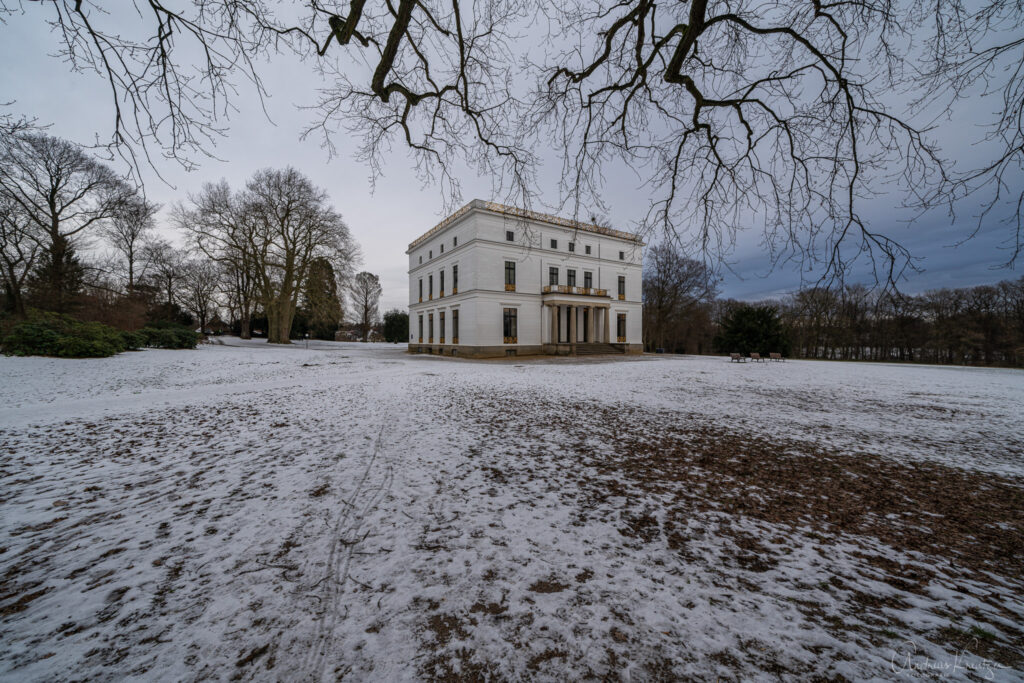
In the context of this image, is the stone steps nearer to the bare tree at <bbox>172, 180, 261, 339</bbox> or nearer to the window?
the window

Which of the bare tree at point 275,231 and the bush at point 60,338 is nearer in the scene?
the bush at point 60,338

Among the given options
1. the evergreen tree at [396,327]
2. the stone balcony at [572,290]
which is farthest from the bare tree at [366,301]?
the stone balcony at [572,290]

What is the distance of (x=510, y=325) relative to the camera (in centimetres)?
2802

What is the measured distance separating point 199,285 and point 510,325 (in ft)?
118

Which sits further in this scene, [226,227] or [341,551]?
[226,227]

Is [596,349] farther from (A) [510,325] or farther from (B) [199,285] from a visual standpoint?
(B) [199,285]

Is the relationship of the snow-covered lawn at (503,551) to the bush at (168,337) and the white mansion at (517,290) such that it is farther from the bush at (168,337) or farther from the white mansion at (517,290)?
the white mansion at (517,290)

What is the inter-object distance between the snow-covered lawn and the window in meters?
21.5

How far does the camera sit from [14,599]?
2.10 m

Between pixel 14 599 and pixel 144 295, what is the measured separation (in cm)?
3019

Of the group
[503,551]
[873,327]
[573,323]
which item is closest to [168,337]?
[503,551]

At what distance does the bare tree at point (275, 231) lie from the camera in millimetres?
27594

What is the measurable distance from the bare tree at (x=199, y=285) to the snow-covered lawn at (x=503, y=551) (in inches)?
1437

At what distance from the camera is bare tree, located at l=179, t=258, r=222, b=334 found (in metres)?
34.8
